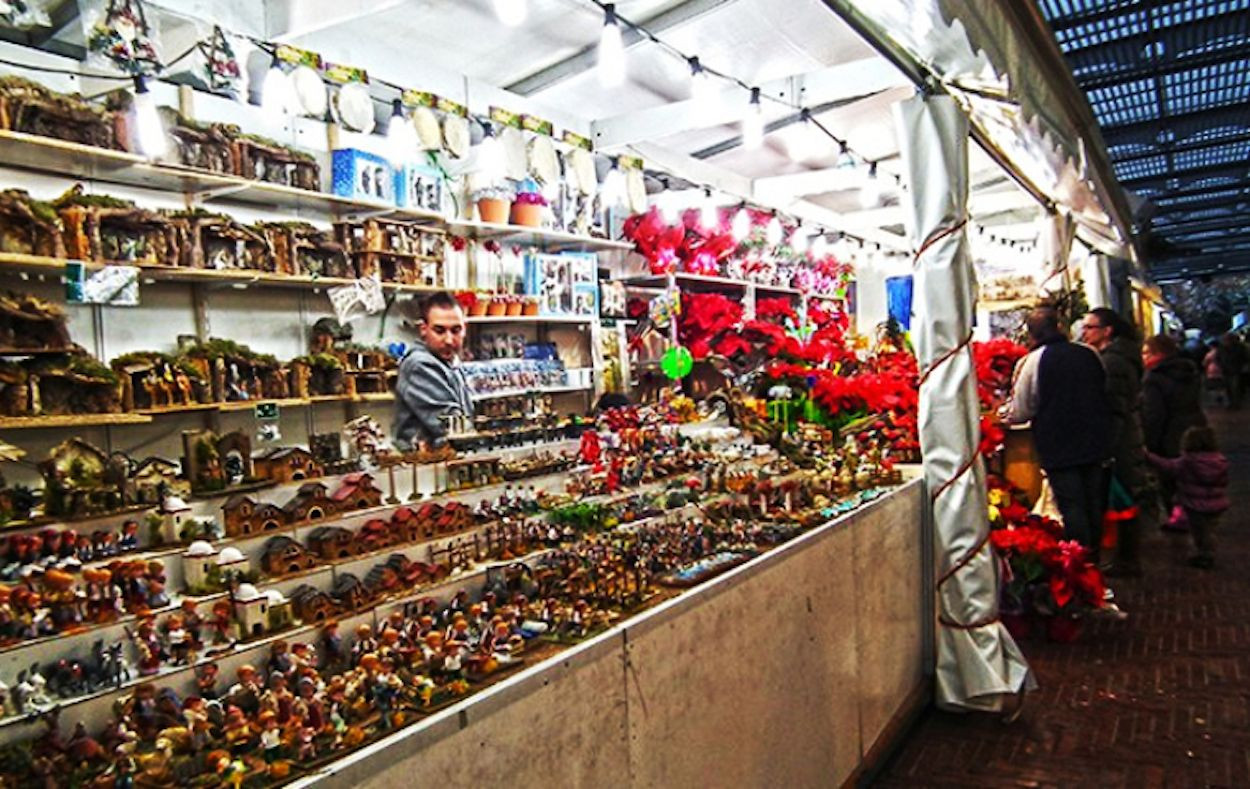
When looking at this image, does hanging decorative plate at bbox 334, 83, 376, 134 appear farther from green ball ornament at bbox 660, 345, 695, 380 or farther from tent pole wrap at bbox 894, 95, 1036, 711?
tent pole wrap at bbox 894, 95, 1036, 711

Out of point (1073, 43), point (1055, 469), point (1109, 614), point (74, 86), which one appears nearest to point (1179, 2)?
point (1073, 43)

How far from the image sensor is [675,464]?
3432mm

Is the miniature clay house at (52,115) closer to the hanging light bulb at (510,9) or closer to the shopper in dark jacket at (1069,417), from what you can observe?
the hanging light bulb at (510,9)

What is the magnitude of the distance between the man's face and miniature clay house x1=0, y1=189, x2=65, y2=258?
1519 millimetres

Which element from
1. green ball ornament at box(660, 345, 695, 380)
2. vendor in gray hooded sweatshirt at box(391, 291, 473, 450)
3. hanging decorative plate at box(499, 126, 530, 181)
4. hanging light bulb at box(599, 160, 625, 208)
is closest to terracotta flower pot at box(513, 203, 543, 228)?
hanging decorative plate at box(499, 126, 530, 181)

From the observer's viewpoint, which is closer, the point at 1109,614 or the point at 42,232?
the point at 42,232

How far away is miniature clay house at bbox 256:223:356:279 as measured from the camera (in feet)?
14.9

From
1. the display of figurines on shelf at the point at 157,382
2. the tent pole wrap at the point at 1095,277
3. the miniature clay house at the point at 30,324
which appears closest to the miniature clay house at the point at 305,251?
the display of figurines on shelf at the point at 157,382

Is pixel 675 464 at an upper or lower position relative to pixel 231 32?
lower

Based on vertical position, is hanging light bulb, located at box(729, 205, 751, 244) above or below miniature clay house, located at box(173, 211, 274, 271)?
above

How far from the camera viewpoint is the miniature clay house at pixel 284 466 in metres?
2.32

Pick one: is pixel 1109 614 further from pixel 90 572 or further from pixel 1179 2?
pixel 90 572

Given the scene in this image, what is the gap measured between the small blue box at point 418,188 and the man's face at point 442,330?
167cm

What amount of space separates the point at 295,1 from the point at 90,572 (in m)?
3.48
